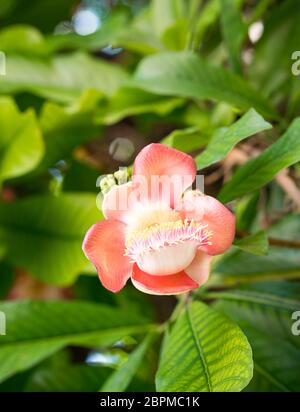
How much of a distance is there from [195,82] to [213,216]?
0.93 feet

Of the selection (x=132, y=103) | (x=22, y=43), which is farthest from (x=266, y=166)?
(x=22, y=43)

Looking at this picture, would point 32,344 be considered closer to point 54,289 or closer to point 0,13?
point 54,289

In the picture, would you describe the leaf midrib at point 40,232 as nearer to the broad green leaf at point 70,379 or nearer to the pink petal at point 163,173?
the broad green leaf at point 70,379

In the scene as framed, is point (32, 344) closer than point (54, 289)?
Yes

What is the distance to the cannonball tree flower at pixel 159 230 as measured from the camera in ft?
1.67

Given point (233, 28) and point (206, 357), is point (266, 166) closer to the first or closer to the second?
point (206, 357)

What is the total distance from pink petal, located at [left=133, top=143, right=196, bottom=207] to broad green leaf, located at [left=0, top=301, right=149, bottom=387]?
284mm

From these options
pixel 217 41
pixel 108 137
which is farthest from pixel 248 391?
pixel 108 137

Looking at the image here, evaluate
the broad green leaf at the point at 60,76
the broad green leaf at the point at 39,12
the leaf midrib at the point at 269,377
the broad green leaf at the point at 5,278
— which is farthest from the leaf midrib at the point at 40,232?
the broad green leaf at the point at 39,12

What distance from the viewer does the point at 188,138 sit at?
665 millimetres

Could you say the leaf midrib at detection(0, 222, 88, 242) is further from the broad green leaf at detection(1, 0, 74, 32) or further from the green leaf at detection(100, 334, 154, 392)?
the broad green leaf at detection(1, 0, 74, 32)

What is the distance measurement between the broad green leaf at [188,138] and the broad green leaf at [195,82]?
0.06 meters
